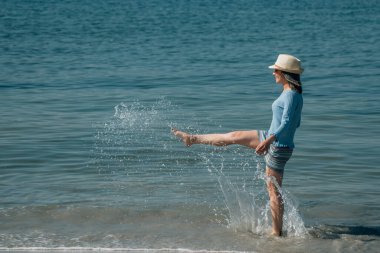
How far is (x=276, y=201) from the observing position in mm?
8164

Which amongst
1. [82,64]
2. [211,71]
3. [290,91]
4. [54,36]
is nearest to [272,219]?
[290,91]

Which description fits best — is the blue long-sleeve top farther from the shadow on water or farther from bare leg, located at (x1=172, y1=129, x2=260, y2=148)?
→ the shadow on water

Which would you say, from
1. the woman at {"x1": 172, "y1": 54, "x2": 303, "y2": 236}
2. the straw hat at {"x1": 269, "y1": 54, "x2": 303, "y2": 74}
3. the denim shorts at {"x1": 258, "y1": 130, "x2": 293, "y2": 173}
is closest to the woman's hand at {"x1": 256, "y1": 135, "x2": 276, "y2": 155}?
the woman at {"x1": 172, "y1": 54, "x2": 303, "y2": 236}

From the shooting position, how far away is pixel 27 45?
32281mm

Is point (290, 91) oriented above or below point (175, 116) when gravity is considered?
above

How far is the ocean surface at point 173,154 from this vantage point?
8.59 m

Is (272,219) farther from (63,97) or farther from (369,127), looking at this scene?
(63,97)

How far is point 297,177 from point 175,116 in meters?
4.79

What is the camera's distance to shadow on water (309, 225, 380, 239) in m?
8.48

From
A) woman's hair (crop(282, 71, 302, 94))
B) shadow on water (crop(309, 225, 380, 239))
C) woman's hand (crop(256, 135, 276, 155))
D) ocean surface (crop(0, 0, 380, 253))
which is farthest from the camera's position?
ocean surface (crop(0, 0, 380, 253))

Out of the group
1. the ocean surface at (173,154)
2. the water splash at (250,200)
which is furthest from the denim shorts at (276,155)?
the ocean surface at (173,154)

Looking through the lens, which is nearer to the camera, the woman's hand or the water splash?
the woman's hand

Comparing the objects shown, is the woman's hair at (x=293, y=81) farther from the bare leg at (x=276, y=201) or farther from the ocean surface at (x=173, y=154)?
the ocean surface at (x=173, y=154)

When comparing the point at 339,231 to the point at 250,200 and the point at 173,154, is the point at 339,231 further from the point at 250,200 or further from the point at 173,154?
the point at 173,154
